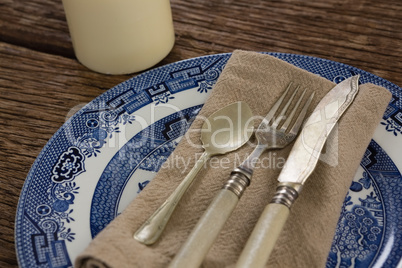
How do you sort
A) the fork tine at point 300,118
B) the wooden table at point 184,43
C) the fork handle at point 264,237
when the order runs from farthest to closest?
the wooden table at point 184,43 → the fork tine at point 300,118 → the fork handle at point 264,237

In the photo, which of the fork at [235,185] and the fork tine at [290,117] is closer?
the fork at [235,185]

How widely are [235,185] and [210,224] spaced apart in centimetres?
5

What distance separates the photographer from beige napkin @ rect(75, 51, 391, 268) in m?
0.44

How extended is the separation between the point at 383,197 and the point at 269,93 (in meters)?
0.17

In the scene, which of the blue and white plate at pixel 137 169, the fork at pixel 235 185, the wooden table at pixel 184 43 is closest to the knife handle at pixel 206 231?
the fork at pixel 235 185

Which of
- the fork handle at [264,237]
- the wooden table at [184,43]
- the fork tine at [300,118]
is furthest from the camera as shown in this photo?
the wooden table at [184,43]

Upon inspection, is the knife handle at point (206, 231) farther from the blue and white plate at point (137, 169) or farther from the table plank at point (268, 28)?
the table plank at point (268, 28)

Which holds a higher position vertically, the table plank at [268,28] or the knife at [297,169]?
the table plank at [268,28]

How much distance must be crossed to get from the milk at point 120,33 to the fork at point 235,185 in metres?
0.19

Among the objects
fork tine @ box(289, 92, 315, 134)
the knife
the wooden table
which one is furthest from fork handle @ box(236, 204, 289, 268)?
the wooden table

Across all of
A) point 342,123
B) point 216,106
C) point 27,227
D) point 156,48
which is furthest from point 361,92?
point 27,227

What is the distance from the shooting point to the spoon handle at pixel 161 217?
45cm

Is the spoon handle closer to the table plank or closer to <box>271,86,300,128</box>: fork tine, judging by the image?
<box>271,86,300,128</box>: fork tine

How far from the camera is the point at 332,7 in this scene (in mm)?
811
